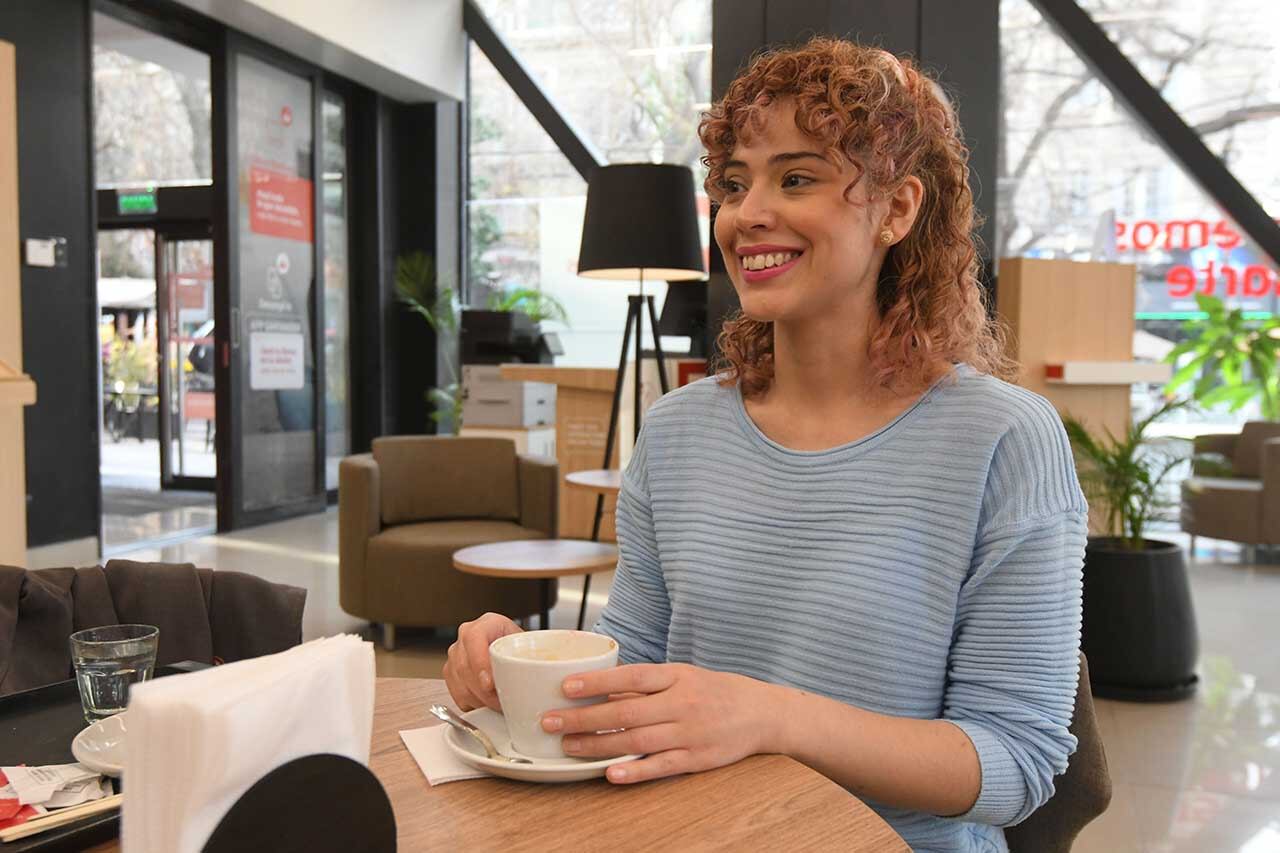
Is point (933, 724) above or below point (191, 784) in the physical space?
below

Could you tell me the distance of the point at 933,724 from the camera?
1.00 m

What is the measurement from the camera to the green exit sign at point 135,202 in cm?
883

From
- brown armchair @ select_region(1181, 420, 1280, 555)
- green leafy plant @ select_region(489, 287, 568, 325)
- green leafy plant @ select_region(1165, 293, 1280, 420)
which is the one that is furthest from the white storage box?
green leafy plant @ select_region(1165, 293, 1280, 420)

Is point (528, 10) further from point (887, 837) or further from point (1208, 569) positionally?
point (887, 837)

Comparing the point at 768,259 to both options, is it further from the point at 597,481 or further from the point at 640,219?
the point at 597,481

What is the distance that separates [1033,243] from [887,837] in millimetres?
7359

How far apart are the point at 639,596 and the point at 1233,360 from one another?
6.75m

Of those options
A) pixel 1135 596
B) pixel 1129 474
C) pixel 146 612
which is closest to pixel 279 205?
pixel 1129 474

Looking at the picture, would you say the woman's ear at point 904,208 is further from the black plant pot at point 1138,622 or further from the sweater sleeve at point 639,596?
the black plant pot at point 1138,622

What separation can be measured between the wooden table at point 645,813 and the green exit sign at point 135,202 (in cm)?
901

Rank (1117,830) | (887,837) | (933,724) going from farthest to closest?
(1117,830)
(933,724)
(887,837)

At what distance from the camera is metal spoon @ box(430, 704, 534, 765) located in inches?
32.8

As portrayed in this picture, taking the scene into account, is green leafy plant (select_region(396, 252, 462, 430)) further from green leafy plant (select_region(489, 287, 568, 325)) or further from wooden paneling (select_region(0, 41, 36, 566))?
wooden paneling (select_region(0, 41, 36, 566))

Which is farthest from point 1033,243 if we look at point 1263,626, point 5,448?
point 5,448
